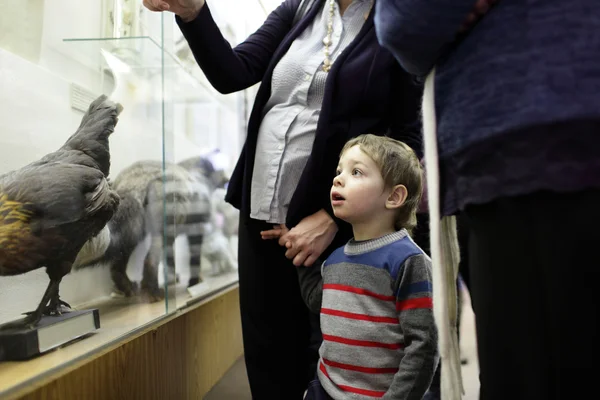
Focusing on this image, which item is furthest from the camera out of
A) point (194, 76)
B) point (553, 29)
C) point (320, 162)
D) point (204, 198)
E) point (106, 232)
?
point (204, 198)

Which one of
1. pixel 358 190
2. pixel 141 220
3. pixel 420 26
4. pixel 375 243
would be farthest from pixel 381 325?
pixel 141 220

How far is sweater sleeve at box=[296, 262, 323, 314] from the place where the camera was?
1021mm

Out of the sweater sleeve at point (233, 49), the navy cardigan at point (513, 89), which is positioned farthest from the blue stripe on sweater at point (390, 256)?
the sweater sleeve at point (233, 49)

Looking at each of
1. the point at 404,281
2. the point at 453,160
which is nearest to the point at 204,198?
the point at 404,281

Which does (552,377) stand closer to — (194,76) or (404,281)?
(404,281)

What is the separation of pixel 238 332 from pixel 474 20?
192 centimetres

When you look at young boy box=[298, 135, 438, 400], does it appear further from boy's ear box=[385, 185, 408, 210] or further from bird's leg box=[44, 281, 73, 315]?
bird's leg box=[44, 281, 73, 315]

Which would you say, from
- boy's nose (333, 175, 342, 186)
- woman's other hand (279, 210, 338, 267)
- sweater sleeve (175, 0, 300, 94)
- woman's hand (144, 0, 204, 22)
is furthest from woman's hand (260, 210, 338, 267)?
woman's hand (144, 0, 204, 22)

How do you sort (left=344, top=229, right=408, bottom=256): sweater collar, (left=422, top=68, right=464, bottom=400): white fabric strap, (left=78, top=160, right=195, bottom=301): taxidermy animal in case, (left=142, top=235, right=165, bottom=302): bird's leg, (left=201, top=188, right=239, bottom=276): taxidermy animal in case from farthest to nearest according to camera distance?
(left=201, top=188, right=239, bottom=276): taxidermy animal in case < (left=142, top=235, right=165, bottom=302): bird's leg < (left=78, top=160, right=195, bottom=301): taxidermy animal in case < (left=344, top=229, right=408, bottom=256): sweater collar < (left=422, top=68, right=464, bottom=400): white fabric strap

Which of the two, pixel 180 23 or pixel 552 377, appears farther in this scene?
pixel 180 23

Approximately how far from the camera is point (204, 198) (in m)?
2.12

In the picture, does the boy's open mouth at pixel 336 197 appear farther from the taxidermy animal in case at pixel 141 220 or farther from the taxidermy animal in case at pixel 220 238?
the taxidermy animal in case at pixel 220 238

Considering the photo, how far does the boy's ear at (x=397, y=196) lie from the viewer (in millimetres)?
984

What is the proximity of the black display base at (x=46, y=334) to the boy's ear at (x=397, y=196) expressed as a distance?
685mm
